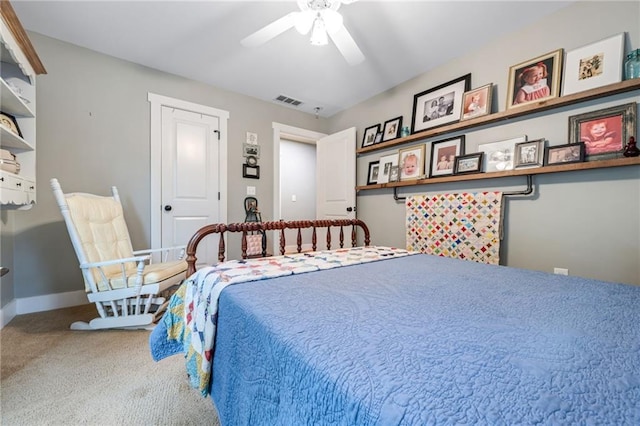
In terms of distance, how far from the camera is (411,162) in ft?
9.93

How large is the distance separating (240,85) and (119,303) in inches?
104

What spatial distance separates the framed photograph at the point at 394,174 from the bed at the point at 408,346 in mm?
2022

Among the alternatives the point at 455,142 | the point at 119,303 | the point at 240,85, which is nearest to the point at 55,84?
the point at 240,85

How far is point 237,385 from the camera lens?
802 millimetres

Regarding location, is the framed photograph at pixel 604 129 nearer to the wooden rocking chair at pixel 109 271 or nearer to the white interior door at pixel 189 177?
the wooden rocking chair at pixel 109 271

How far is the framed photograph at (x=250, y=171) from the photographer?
3520 millimetres

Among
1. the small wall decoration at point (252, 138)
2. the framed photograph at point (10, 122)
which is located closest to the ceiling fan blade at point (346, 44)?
the small wall decoration at point (252, 138)

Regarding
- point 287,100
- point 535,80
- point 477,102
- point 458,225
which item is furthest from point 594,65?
point 287,100

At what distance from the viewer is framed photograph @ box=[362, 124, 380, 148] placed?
11.5 ft

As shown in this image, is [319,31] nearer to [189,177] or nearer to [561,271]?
[189,177]

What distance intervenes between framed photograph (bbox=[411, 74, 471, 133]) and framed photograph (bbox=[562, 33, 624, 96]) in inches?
29.9

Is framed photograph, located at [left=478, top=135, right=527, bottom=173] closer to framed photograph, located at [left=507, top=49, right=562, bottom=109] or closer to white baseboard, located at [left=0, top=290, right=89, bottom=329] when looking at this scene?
framed photograph, located at [left=507, top=49, right=562, bottom=109]

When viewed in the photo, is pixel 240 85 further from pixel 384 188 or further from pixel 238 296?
pixel 238 296

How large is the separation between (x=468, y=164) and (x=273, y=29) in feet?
6.73
